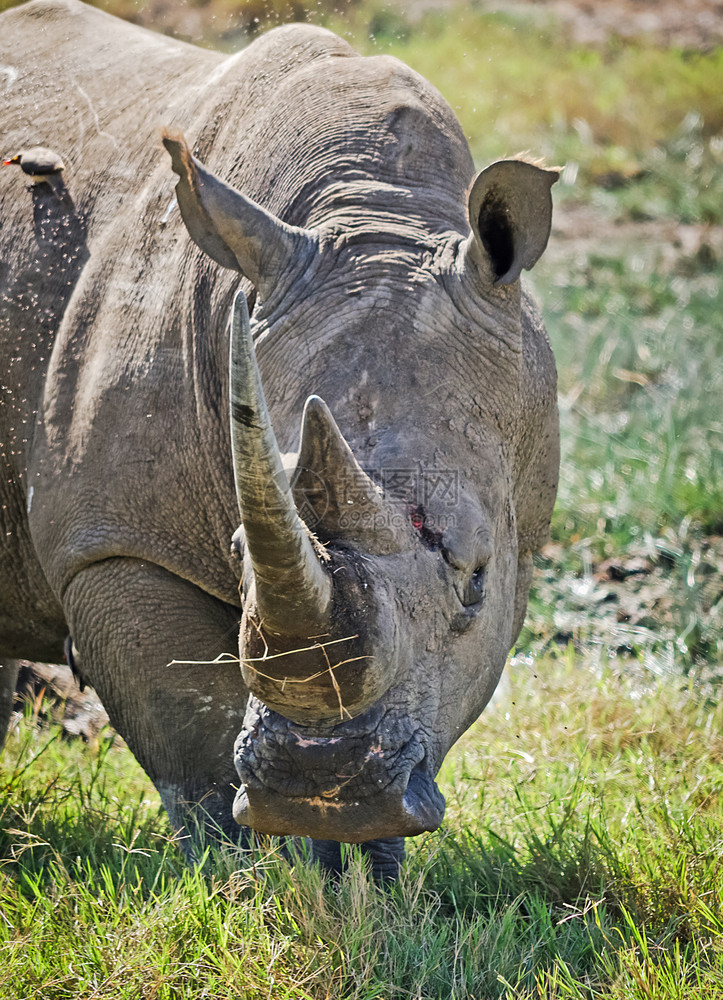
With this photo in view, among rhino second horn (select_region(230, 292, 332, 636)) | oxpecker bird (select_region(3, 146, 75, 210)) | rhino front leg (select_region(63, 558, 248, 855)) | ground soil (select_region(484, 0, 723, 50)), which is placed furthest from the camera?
ground soil (select_region(484, 0, 723, 50))

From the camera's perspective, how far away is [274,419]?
3143 mm

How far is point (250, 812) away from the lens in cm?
278

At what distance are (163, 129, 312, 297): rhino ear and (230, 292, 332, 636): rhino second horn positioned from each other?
84 centimetres

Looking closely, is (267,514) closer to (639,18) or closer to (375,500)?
(375,500)

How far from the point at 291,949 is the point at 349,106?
2.21 meters

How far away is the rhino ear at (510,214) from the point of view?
312cm

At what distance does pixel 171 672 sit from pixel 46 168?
159cm

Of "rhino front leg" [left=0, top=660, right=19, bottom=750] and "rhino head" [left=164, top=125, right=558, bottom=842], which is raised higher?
"rhino head" [left=164, top=125, right=558, bottom=842]

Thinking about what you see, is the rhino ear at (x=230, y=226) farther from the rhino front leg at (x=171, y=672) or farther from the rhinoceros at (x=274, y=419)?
the rhino front leg at (x=171, y=672)

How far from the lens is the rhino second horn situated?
2.28 meters

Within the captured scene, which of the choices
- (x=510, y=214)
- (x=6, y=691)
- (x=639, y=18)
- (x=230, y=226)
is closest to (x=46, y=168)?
(x=230, y=226)

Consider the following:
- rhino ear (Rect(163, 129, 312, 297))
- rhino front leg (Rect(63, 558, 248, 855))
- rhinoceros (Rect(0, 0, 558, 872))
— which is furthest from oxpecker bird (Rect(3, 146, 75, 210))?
rhino front leg (Rect(63, 558, 248, 855))

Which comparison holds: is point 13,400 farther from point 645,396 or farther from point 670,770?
point 645,396

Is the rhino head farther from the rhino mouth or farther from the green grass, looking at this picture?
the green grass
